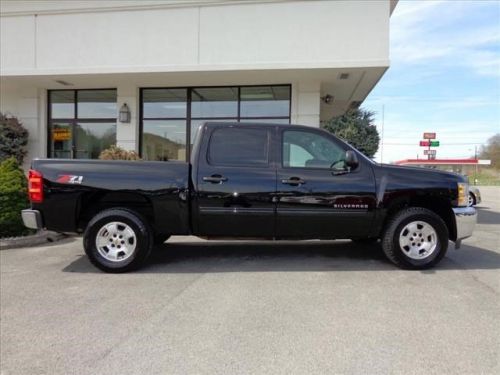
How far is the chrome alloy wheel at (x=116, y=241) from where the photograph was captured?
5.85 meters

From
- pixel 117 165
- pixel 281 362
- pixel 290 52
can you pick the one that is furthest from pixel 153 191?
pixel 290 52

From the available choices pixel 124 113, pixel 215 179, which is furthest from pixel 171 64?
pixel 215 179

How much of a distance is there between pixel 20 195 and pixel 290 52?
7017 mm

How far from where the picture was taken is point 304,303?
178 inches

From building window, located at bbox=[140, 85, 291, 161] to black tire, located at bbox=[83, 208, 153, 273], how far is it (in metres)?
7.46

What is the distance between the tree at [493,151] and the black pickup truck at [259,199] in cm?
6857

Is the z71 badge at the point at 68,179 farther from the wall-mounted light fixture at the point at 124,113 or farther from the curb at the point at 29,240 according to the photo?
the wall-mounted light fixture at the point at 124,113

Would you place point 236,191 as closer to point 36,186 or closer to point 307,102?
point 36,186

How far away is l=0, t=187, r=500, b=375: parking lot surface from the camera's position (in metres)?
3.31

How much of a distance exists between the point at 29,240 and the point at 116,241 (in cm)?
288

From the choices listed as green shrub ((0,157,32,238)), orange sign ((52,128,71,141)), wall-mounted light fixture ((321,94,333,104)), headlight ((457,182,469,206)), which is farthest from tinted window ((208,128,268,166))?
orange sign ((52,128,71,141))

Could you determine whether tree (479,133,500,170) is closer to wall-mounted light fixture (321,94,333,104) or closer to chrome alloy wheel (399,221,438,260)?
wall-mounted light fixture (321,94,333,104)

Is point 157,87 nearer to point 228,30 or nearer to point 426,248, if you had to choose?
point 228,30

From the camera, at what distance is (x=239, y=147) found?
19.8 feet
